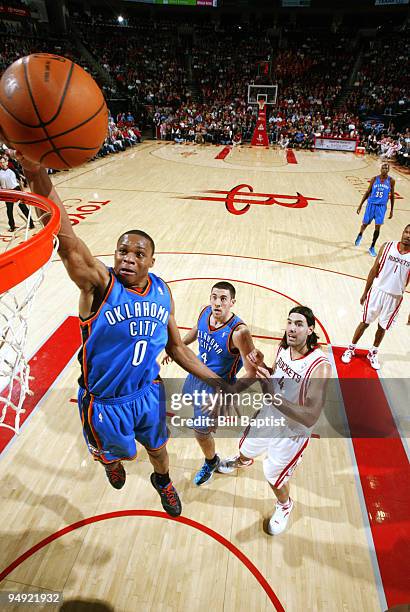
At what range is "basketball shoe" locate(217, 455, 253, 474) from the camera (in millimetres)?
3018

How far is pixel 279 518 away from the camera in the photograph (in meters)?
2.61

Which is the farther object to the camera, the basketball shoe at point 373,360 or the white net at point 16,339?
the basketball shoe at point 373,360

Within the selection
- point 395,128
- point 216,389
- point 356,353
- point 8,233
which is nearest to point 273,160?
point 395,128

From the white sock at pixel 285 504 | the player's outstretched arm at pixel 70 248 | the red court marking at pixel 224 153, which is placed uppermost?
the player's outstretched arm at pixel 70 248

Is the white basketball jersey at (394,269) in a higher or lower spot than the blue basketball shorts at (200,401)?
higher

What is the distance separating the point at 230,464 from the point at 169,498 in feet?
2.13

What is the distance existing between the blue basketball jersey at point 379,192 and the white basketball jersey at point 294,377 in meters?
5.62

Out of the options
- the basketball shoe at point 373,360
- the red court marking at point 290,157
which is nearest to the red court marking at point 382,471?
the basketball shoe at point 373,360

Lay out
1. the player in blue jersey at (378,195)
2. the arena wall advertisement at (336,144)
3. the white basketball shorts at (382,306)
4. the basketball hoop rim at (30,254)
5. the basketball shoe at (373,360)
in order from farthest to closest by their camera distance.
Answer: the arena wall advertisement at (336,144)
the player in blue jersey at (378,195)
the basketball shoe at (373,360)
the white basketball shorts at (382,306)
the basketball hoop rim at (30,254)

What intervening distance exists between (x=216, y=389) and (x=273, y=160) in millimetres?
15928

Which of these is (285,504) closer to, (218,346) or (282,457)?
(282,457)

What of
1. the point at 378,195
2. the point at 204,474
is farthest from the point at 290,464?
the point at 378,195

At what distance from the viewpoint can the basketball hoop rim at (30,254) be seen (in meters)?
1.54

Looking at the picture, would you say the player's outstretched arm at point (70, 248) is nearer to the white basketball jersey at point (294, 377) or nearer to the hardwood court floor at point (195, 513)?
the white basketball jersey at point (294, 377)
